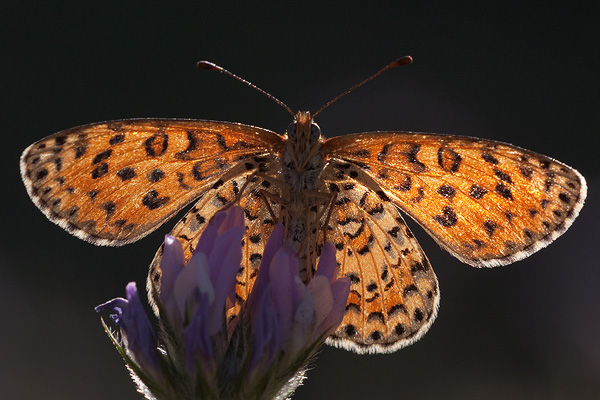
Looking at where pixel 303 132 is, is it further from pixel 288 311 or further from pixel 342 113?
pixel 342 113

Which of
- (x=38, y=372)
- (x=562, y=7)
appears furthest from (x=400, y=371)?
(x=562, y=7)

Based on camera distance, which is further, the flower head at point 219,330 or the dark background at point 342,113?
the dark background at point 342,113

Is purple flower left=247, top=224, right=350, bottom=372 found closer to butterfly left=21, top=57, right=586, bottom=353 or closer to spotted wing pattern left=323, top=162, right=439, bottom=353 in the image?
butterfly left=21, top=57, right=586, bottom=353

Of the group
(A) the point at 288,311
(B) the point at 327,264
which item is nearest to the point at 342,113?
(B) the point at 327,264

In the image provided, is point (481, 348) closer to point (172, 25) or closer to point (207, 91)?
point (207, 91)

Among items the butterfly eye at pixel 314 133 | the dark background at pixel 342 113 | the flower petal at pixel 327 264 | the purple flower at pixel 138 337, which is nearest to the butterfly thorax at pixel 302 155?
the butterfly eye at pixel 314 133

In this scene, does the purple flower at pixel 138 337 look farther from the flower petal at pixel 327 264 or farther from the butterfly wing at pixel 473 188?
the butterfly wing at pixel 473 188

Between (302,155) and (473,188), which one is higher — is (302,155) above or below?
above
